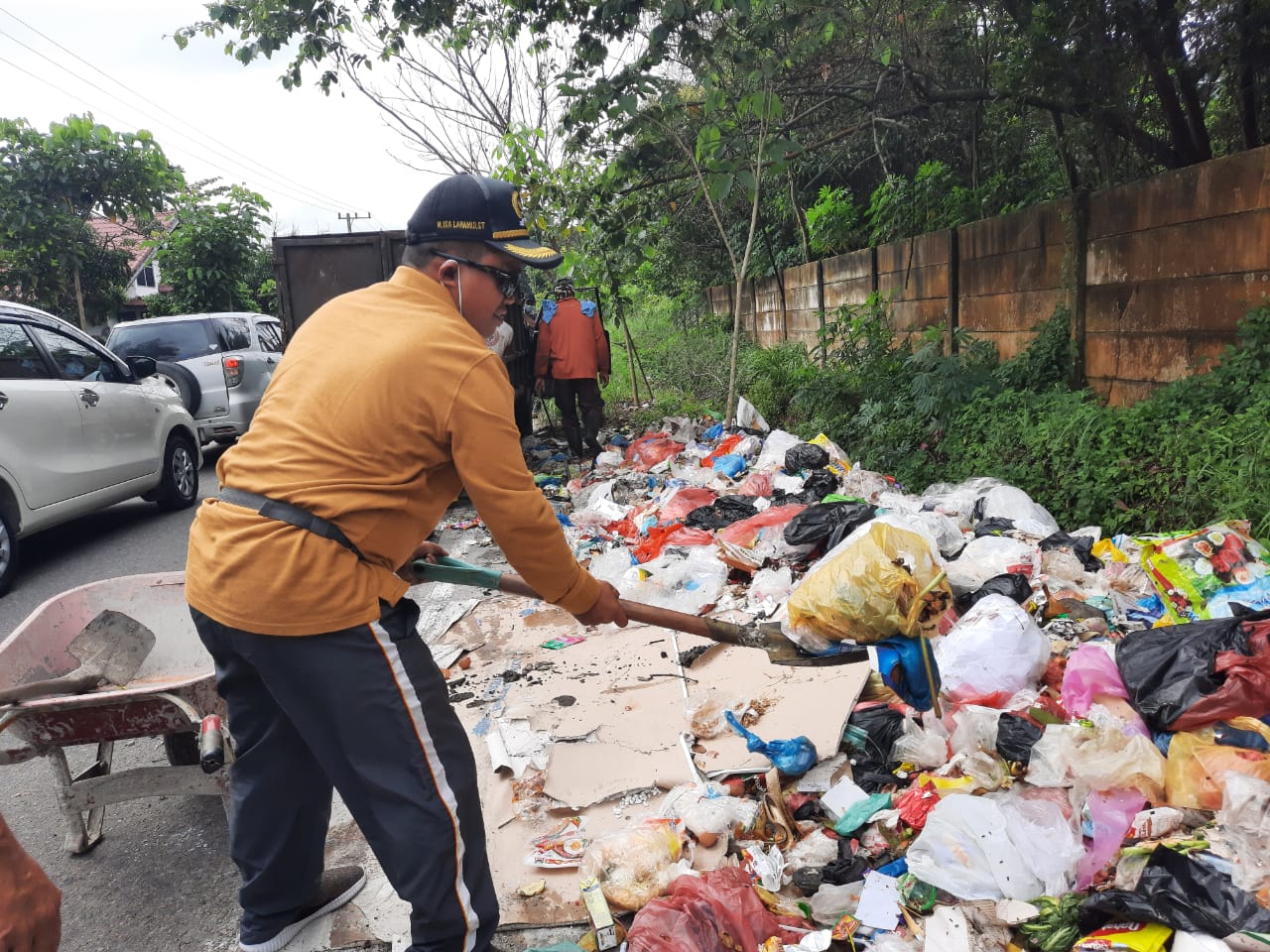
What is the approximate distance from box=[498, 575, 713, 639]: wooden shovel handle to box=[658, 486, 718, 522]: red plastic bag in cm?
333

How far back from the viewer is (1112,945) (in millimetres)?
1868

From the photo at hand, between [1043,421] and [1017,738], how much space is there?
3.20 metres

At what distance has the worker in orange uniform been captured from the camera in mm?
8375

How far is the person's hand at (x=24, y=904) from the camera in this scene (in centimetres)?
132

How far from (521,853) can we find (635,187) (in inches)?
239

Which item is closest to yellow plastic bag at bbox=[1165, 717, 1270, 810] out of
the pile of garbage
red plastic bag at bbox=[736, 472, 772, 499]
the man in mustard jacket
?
the pile of garbage

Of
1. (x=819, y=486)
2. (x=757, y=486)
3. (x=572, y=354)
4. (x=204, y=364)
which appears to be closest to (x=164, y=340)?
(x=204, y=364)

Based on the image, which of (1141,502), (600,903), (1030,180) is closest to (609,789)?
(600,903)

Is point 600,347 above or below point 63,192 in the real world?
below

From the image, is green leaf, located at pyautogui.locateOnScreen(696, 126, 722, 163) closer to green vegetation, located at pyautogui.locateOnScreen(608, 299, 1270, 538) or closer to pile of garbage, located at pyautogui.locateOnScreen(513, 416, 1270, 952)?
green vegetation, located at pyautogui.locateOnScreen(608, 299, 1270, 538)

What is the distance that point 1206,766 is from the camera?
228 cm

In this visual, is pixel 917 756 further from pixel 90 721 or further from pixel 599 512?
pixel 599 512

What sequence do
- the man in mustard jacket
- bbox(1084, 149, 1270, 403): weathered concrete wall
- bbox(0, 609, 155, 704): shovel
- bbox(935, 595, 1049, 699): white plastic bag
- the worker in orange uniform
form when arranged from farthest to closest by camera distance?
the worker in orange uniform, bbox(1084, 149, 1270, 403): weathered concrete wall, bbox(935, 595, 1049, 699): white plastic bag, bbox(0, 609, 155, 704): shovel, the man in mustard jacket

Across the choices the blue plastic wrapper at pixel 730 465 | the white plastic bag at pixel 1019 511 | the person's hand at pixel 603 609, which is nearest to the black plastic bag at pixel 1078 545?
the white plastic bag at pixel 1019 511
